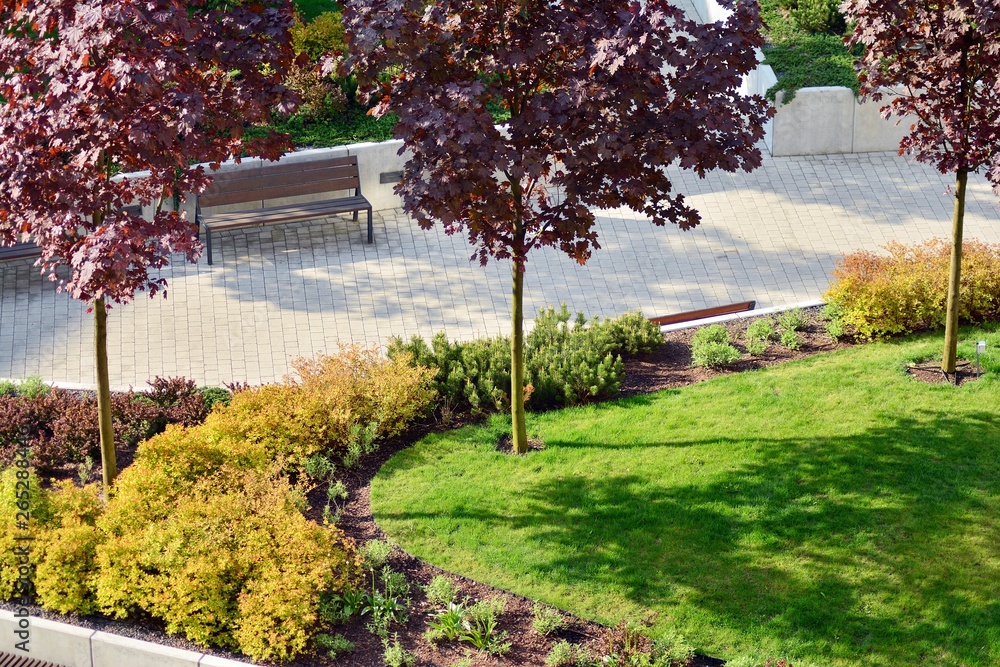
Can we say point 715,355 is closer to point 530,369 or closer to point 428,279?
point 530,369

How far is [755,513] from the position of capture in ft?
28.3

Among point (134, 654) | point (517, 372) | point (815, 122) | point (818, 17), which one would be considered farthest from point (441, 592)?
point (818, 17)

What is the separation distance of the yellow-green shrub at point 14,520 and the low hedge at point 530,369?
3.13 metres

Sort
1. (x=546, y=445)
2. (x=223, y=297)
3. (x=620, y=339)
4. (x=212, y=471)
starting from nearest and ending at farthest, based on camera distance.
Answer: (x=212, y=471) → (x=546, y=445) → (x=620, y=339) → (x=223, y=297)

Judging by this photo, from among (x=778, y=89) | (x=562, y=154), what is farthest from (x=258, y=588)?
(x=778, y=89)

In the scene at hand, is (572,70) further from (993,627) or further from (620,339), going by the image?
(993,627)

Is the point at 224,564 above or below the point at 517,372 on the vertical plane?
below

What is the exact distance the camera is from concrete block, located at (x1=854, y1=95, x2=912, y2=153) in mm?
16297

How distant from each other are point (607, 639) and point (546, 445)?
2466mm

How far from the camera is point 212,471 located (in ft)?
29.7

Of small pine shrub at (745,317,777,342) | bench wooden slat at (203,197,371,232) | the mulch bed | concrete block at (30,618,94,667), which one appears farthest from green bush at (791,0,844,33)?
concrete block at (30,618,94,667)

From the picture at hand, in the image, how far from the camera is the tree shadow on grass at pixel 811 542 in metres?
7.64

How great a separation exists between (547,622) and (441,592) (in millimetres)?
745
